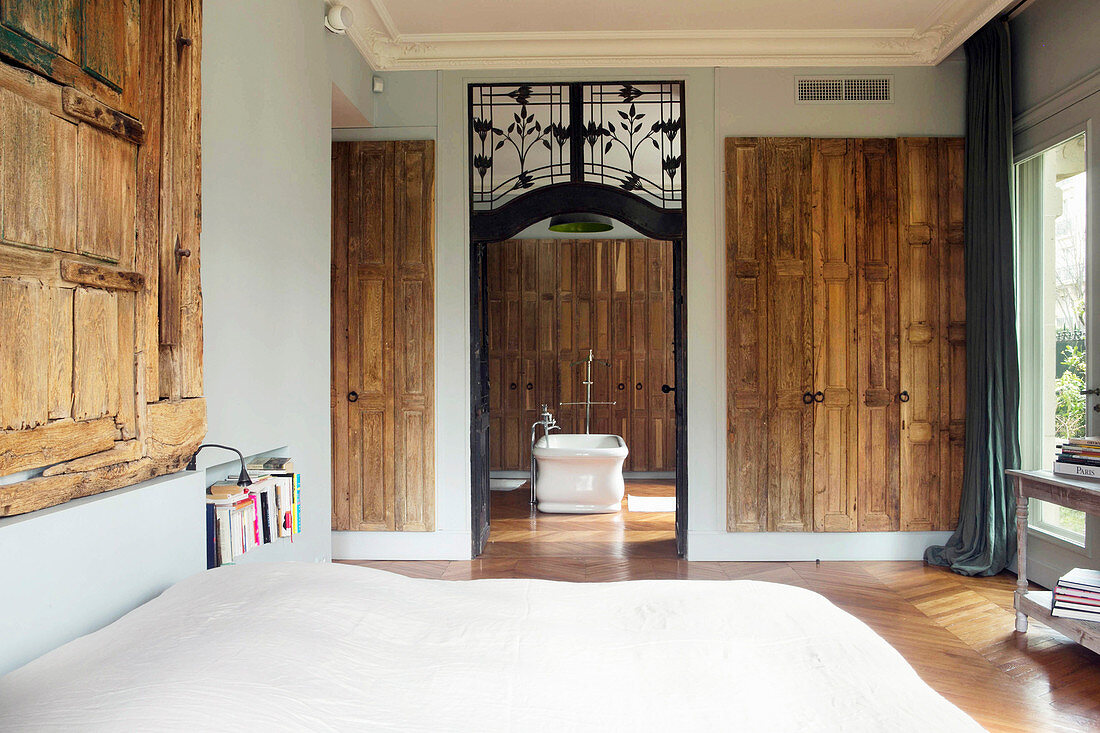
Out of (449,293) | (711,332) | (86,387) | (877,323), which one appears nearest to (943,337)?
(877,323)

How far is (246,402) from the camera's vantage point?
272cm

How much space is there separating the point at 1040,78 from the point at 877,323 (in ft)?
5.41

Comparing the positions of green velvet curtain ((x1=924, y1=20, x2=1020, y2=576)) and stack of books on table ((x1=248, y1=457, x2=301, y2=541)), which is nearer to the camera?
stack of books on table ((x1=248, y1=457, x2=301, y2=541))

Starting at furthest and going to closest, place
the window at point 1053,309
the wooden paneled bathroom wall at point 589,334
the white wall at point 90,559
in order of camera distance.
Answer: the wooden paneled bathroom wall at point 589,334, the window at point 1053,309, the white wall at point 90,559

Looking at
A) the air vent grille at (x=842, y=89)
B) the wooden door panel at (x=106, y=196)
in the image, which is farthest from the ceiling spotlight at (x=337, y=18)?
the air vent grille at (x=842, y=89)

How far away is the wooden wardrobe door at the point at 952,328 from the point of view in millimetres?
4660

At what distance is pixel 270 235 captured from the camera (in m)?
2.96

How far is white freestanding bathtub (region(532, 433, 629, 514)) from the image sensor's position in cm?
629

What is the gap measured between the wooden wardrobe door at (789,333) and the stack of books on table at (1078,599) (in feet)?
5.60

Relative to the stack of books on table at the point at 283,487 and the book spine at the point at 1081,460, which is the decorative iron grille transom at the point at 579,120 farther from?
the book spine at the point at 1081,460

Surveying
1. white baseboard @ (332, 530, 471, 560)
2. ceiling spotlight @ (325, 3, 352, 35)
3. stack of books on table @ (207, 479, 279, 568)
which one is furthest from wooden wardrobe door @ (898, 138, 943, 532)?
stack of books on table @ (207, 479, 279, 568)

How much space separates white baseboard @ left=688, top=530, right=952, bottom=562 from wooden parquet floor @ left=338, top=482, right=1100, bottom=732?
0.08 meters

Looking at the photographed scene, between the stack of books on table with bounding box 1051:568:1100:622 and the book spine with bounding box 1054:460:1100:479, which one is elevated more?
the book spine with bounding box 1054:460:1100:479

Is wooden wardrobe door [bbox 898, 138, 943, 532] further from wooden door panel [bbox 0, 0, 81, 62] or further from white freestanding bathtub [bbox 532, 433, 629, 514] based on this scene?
wooden door panel [bbox 0, 0, 81, 62]
